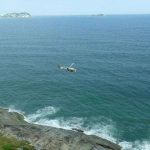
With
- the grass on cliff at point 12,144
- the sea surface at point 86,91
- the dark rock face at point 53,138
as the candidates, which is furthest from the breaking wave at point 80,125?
the grass on cliff at point 12,144

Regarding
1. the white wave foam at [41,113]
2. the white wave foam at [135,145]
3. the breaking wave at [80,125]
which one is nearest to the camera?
the white wave foam at [135,145]

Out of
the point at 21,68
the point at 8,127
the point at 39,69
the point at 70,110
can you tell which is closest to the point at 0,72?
the point at 21,68

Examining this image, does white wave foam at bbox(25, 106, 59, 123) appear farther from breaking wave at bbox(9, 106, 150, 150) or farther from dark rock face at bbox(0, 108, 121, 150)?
dark rock face at bbox(0, 108, 121, 150)

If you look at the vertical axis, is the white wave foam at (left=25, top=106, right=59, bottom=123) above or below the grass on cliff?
below

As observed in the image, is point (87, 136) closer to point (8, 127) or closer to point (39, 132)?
point (39, 132)

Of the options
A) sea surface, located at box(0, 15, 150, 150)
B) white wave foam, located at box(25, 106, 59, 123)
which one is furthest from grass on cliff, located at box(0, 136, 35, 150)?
white wave foam, located at box(25, 106, 59, 123)

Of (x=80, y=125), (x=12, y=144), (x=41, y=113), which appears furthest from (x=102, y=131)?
(x=12, y=144)

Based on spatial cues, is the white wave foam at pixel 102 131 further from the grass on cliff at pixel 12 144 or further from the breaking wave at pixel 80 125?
the grass on cliff at pixel 12 144
